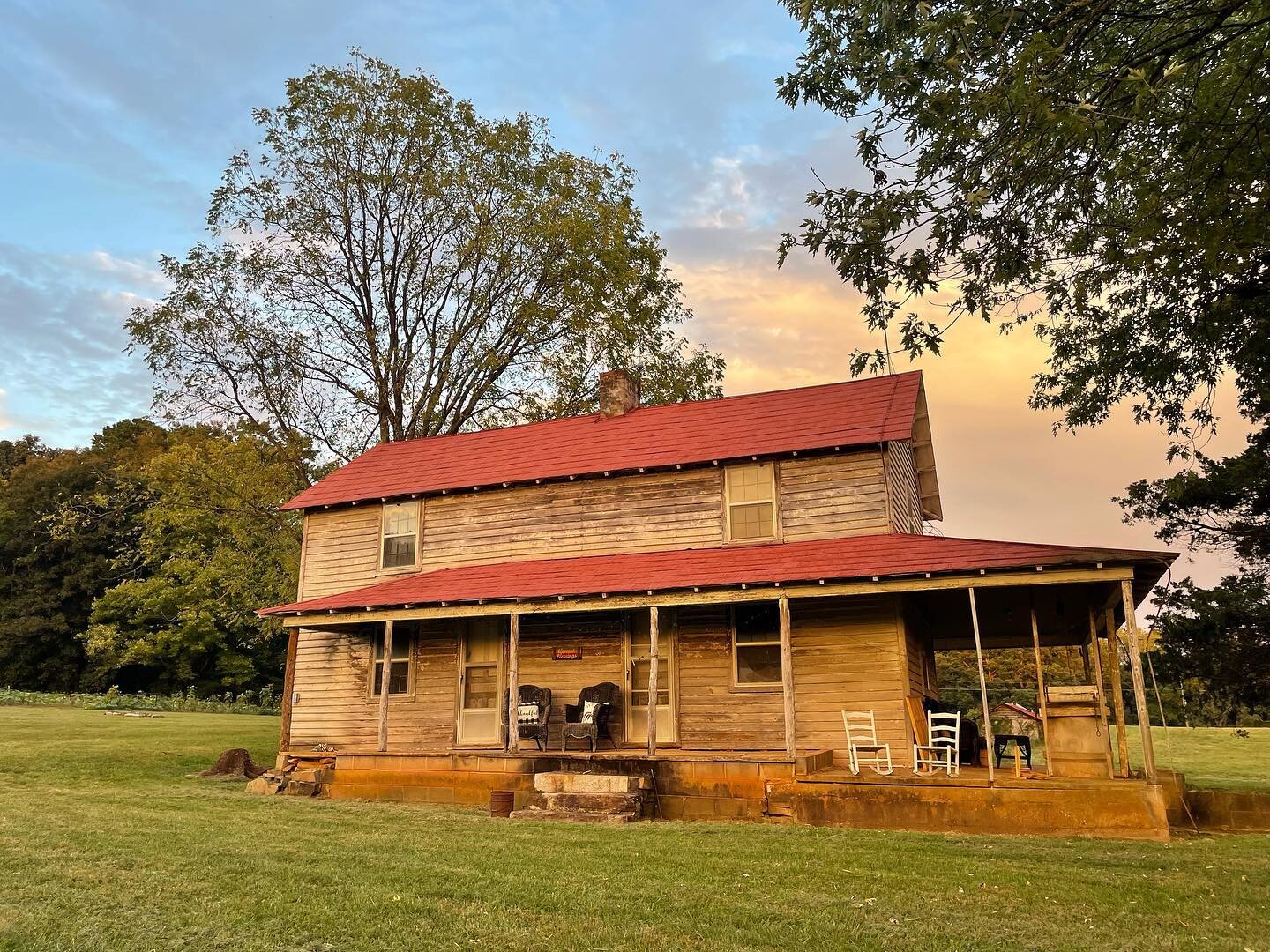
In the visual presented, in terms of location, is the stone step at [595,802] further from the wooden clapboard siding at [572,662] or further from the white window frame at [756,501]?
the white window frame at [756,501]

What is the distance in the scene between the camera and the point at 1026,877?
793 cm

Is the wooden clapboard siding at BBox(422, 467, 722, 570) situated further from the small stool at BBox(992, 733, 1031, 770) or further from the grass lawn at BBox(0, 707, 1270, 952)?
the grass lawn at BBox(0, 707, 1270, 952)

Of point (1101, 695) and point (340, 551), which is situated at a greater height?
point (340, 551)

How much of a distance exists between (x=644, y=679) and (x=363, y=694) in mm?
5956

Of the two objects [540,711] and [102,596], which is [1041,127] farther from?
[102,596]

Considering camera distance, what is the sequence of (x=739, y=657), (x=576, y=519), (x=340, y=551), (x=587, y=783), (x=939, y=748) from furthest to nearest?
1. (x=340, y=551)
2. (x=576, y=519)
3. (x=739, y=657)
4. (x=587, y=783)
5. (x=939, y=748)

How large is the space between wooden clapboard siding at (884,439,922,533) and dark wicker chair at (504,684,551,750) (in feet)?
21.6

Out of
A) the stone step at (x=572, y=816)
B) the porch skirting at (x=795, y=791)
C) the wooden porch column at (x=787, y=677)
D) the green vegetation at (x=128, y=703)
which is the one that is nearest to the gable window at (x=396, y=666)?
the porch skirting at (x=795, y=791)

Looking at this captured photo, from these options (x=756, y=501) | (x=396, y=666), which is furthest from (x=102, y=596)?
(x=756, y=501)

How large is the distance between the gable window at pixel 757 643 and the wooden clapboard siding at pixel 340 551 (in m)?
7.93

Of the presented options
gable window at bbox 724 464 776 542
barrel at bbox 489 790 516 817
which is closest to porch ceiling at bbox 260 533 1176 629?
gable window at bbox 724 464 776 542

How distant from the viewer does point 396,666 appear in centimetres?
1797

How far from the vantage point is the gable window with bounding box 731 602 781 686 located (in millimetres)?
15195

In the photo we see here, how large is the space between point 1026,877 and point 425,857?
541 centimetres
